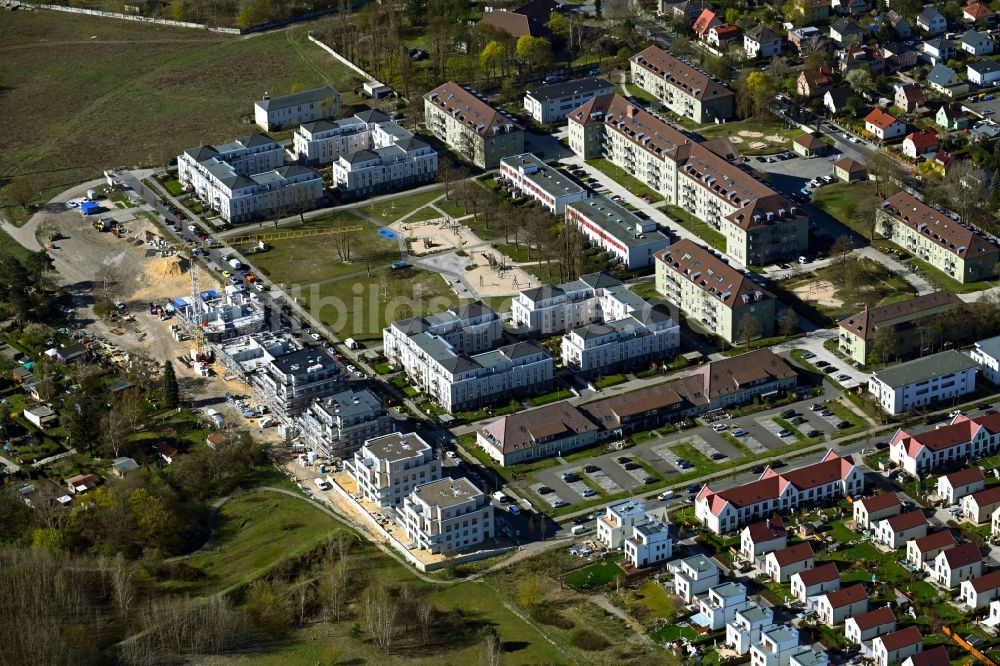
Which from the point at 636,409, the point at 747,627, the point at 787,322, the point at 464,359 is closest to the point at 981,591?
the point at 747,627

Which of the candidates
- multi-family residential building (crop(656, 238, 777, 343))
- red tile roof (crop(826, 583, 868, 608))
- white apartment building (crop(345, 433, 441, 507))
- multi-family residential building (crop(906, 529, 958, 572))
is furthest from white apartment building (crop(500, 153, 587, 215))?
red tile roof (crop(826, 583, 868, 608))

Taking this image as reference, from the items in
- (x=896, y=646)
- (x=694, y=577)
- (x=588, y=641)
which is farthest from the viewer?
(x=694, y=577)

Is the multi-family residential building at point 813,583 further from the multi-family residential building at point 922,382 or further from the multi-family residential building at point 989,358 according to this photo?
the multi-family residential building at point 989,358

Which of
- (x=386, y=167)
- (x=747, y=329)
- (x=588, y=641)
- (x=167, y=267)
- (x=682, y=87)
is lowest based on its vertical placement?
(x=588, y=641)

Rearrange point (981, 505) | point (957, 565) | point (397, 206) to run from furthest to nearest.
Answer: point (397, 206) → point (981, 505) → point (957, 565)

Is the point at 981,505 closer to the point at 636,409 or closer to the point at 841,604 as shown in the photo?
the point at 841,604

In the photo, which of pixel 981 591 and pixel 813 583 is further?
pixel 813 583

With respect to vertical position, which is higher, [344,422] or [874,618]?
[344,422]
